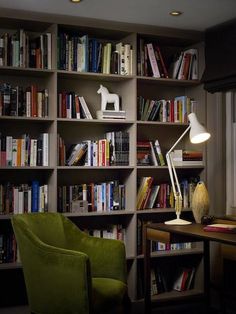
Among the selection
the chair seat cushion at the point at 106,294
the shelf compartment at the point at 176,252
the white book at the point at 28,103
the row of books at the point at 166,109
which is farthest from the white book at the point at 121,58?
the chair seat cushion at the point at 106,294

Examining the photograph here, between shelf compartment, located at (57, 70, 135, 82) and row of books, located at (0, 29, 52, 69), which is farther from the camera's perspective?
shelf compartment, located at (57, 70, 135, 82)

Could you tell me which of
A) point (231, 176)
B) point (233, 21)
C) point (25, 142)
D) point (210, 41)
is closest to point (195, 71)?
point (210, 41)

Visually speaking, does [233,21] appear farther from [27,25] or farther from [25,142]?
[25,142]

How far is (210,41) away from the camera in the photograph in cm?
425

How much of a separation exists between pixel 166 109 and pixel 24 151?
4.27 feet

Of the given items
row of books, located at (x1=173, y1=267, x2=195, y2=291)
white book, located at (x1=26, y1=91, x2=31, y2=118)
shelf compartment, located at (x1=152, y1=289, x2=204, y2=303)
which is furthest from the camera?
row of books, located at (x1=173, y1=267, x2=195, y2=291)

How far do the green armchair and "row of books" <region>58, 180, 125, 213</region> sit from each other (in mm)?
413

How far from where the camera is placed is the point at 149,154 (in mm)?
4332

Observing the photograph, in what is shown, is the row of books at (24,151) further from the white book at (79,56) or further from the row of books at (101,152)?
the white book at (79,56)

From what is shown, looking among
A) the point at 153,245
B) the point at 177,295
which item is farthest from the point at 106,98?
the point at 177,295

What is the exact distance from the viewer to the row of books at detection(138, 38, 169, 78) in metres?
4.21

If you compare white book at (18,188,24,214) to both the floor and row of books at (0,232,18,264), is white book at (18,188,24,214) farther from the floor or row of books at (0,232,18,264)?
the floor

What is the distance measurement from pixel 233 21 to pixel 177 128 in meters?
1.10

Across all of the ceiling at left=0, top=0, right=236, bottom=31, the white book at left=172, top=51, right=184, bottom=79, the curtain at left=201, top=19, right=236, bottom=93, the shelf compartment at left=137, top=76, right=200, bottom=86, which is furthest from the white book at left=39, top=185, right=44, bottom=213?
the curtain at left=201, top=19, right=236, bottom=93
